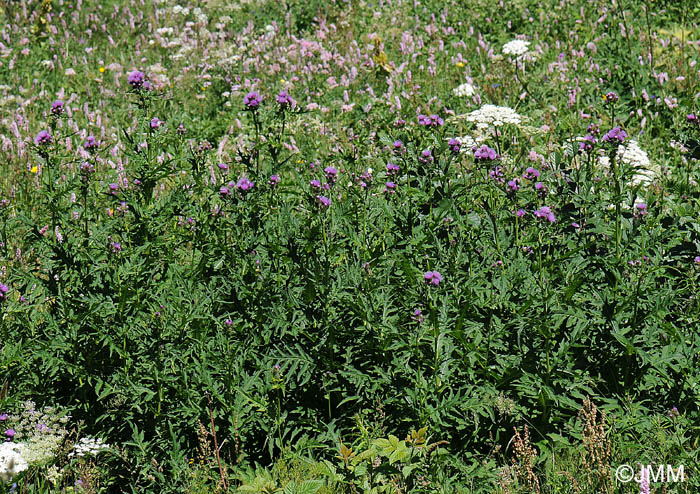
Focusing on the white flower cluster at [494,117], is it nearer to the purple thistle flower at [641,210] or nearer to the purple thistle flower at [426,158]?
the purple thistle flower at [641,210]

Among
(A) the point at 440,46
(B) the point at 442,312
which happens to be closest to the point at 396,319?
(B) the point at 442,312

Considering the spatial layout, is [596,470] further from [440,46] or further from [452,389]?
[440,46]

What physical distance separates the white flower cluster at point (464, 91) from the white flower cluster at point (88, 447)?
6.10 meters

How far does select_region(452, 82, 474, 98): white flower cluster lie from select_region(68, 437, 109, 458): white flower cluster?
20.0ft

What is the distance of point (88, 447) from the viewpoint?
13.0ft

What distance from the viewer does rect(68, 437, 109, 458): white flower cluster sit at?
3936mm

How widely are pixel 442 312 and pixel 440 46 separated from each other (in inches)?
284

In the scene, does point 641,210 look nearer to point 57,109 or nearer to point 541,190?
point 541,190

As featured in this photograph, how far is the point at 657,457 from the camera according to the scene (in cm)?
362

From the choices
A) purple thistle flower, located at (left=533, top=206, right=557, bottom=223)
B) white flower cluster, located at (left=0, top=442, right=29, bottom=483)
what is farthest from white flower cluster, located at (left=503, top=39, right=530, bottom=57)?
white flower cluster, located at (left=0, top=442, right=29, bottom=483)
